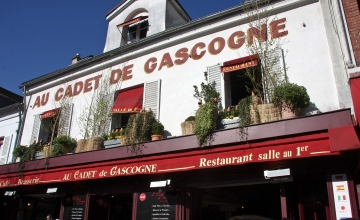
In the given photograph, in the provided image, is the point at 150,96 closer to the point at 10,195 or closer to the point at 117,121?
the point at 117,121

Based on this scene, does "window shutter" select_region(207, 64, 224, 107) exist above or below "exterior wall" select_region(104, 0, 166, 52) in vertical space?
below

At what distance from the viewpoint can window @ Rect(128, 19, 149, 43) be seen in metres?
12.4

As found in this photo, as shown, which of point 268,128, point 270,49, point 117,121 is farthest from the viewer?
point 117,121

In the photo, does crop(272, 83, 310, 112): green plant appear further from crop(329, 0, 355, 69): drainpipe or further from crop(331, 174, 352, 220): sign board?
crop(331, 174, 352, 220): sign board

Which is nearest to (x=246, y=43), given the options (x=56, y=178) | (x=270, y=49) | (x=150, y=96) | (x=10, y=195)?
(x=270, y=49)

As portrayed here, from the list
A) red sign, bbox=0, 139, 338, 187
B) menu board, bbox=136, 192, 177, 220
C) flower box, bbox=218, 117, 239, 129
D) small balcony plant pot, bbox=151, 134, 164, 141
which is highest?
flower box, bbox=218, 117, 239, 129

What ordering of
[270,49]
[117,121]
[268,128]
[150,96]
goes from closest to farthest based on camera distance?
[268,128] → [270,49] → [150,96] → [117,121]

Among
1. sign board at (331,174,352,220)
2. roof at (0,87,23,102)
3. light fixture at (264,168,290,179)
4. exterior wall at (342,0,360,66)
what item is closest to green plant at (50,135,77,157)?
light fixture at (264,168,290,179)

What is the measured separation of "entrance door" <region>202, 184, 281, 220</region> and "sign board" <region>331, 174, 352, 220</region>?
3.56m

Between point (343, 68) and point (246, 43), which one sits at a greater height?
Answer: point (246, 43)

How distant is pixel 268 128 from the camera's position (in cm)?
668

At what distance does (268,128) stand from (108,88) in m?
6.14

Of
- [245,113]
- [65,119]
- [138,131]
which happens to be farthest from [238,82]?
[65,119]

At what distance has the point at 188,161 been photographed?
24.1 feet
